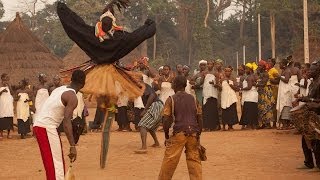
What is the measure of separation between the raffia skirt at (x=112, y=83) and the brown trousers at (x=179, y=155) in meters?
2.17

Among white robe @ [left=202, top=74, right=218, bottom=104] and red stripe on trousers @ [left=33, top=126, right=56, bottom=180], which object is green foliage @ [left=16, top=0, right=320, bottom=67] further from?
red stripe on trousers @ [left=33, top=126, right=56, bottom=180]

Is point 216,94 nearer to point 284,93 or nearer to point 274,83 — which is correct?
point 274,83

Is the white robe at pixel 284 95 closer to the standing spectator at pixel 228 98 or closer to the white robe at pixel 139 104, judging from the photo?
the standing spectator at pixel 228 98

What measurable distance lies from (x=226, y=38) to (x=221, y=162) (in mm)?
46329

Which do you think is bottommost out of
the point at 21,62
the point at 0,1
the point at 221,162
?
the point at 221,162

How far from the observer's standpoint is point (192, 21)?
52.9 metres

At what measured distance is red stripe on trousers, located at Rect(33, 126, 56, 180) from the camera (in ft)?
20.1

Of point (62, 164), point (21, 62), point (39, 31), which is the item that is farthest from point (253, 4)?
point (62, 164)

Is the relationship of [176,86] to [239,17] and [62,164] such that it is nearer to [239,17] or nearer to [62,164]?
[62,164]

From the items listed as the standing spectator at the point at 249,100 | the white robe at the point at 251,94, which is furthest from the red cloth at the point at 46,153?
the white robe at the point at 251,94

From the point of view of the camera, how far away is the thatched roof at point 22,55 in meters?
28.2

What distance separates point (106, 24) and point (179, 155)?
3008 mm

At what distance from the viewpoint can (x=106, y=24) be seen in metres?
9.03

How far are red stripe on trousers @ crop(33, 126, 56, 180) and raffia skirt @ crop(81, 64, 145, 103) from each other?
2505mm
